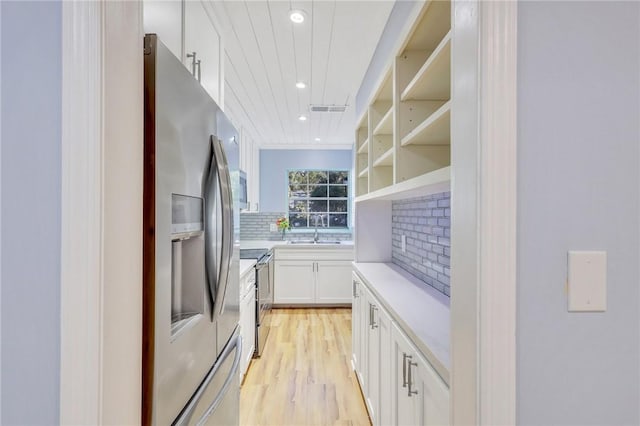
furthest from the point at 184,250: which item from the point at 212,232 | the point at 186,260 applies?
the point at 212,232

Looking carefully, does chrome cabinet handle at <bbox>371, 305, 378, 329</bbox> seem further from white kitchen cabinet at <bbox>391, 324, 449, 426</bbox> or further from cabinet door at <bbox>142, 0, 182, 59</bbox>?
cabinet door at <bbox>142, 0, 182, 59</bbox>

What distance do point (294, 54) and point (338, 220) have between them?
3.61 m

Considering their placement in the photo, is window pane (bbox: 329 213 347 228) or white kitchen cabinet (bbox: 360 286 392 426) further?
window pane (bbox: 329 213 347 228)

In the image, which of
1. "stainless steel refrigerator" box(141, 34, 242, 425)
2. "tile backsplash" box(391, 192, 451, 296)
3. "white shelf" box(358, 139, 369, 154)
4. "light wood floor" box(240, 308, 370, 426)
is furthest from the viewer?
"white shelf" box(358, 139, 369, 154)

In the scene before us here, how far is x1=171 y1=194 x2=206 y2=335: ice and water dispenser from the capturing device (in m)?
0.94

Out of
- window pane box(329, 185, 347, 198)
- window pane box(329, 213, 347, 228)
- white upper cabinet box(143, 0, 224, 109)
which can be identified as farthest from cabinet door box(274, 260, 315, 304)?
white upper cabinet box(143, 0, 224, 109)
